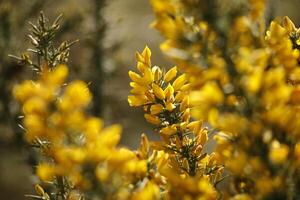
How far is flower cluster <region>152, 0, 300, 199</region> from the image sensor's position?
1607mm

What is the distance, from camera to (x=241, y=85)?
161 centimetres

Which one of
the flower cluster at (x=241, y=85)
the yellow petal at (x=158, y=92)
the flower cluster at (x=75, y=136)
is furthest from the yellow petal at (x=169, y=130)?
the flower cluster at (x=75, y=136)

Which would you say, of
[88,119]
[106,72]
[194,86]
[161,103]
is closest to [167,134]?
[161,103]

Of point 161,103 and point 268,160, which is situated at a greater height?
point 161,103

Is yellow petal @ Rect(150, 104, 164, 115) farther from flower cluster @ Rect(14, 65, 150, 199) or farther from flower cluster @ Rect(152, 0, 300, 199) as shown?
flower cluster @ Rect(14, 65, 150, 199)

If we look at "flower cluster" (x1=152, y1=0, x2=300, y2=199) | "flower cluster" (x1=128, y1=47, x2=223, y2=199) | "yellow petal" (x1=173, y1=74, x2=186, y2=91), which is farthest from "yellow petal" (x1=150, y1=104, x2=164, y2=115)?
"flower cluster" (x1=152, y1=0, x2=300, y2=199)

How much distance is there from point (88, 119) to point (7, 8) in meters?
5.49

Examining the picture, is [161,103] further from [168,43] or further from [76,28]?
[76,28]

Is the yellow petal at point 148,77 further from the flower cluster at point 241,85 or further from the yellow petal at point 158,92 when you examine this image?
the flower cluster at point 241,85

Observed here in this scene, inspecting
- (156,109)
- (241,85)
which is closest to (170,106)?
(156,109)

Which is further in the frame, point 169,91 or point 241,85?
point 169,91

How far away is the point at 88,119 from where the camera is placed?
5.29 ft

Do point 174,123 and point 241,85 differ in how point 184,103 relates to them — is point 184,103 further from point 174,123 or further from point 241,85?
point 241,85

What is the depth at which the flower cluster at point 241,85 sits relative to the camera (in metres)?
1.61
